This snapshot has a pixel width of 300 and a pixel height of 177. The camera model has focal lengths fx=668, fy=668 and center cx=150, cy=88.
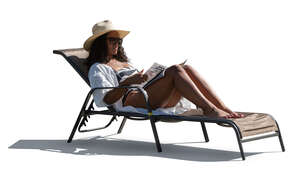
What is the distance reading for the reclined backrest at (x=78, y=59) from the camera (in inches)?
334

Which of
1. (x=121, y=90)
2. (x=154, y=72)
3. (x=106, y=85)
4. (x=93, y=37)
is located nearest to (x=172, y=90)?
(x=154, y=72)

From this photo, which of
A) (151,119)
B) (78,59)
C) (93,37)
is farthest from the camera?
(78,59)

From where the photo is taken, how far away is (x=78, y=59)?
8.65 metres

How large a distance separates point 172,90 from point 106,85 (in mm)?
882

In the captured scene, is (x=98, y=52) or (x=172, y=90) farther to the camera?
(x=98, y=52)

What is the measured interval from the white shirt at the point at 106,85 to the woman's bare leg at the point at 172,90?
0.33 feet

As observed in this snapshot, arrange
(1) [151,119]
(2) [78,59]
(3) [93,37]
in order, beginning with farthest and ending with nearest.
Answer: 1. (2) [78,59]
2. (3) [93,37]
3. (1) [151,119]

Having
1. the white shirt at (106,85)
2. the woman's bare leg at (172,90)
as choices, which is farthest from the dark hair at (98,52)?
the woman's bare leg at (172,90)

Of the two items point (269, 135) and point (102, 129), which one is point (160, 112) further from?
point (102, 129)

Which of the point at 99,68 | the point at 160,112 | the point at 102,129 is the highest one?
the point at 99,68

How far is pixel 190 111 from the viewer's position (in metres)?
8.03

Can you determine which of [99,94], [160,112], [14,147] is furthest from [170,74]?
[14,147]

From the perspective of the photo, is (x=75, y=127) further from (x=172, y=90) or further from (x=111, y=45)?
(x=172, y=90)

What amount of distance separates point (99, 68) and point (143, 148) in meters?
1.15
